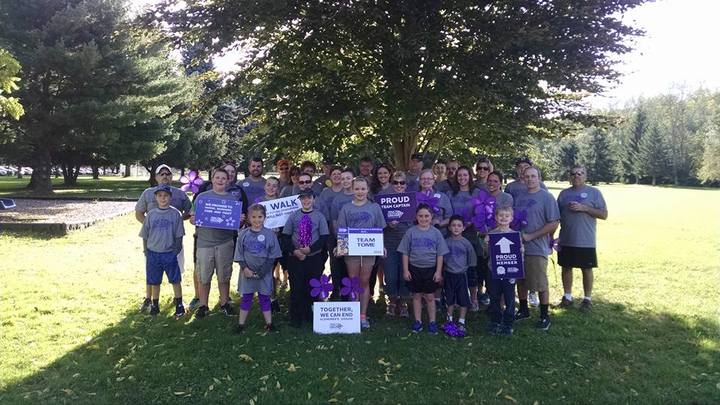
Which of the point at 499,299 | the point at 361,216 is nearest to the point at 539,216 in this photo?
the point at 499,299

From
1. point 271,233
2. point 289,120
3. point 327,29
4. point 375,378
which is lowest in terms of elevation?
point 375,378

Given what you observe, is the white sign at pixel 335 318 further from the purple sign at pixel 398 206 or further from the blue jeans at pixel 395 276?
the purple sign at pixel 398 206

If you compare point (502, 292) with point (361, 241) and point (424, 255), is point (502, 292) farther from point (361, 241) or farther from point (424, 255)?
point (361, 241)

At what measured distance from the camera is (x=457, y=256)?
6.25 metres

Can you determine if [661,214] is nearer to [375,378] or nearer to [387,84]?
[387,84]

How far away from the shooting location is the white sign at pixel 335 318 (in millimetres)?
6047

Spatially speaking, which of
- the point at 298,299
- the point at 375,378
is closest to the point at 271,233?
the point at 298,299

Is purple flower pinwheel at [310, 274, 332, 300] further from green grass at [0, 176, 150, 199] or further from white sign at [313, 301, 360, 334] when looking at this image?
green grass at [0, 176, 150, 199]

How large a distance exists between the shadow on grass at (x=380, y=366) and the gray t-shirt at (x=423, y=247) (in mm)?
955

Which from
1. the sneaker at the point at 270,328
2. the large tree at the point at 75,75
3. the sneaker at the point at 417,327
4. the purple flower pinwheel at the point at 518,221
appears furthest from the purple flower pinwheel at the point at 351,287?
the large tree at the point at 75,75

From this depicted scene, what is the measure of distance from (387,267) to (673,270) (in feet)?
24.6

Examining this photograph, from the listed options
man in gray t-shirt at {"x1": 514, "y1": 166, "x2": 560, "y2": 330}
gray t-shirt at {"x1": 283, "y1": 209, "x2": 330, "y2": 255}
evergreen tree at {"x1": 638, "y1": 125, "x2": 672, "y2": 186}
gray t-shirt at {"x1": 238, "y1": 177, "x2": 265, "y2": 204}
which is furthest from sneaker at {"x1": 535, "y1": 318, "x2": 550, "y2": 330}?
evergreen tree at {"x1": 638, "y1": 125, "x2": 672, "y2": 186}

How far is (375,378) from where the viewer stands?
195 inches

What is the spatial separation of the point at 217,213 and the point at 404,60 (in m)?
4.01
